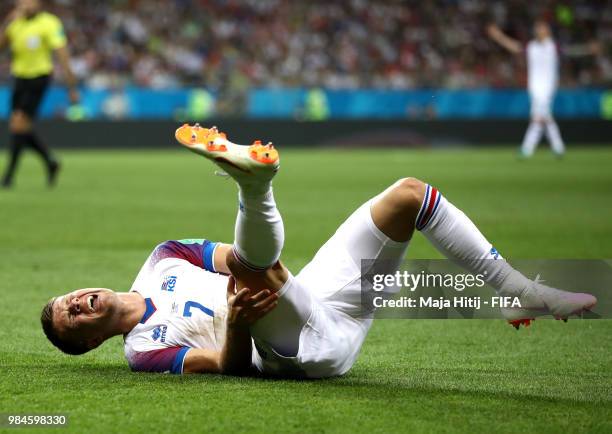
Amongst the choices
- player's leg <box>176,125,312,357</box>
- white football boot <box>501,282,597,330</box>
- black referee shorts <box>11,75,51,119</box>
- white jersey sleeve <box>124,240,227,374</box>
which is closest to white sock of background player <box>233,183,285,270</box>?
player's leg <box>176,125,312,357</box>

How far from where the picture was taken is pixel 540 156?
24.7 m

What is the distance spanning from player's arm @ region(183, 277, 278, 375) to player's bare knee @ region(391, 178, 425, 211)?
730 millimetres

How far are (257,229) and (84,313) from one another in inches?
40.6

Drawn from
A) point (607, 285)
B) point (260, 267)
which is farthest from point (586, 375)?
point (260, 267)

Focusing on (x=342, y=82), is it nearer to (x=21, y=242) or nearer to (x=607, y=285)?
(x=21, y=242)

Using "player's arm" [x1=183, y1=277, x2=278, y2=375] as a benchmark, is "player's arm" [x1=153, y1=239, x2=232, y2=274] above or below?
above

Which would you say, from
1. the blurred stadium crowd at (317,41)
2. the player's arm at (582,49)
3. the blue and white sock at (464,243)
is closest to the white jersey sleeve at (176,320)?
the blue and white sock at (464,243)

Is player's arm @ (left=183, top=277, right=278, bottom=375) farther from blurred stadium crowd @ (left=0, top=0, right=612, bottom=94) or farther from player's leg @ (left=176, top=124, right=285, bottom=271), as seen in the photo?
→ blurred stadium crowd @ (left=0, top=0, right=612, bottom=94)

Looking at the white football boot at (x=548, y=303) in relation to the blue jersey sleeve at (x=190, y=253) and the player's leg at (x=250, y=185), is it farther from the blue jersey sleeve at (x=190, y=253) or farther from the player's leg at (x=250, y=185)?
the blue jersey sleeve at (x=190, y=253)

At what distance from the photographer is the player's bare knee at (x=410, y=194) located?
15.3 ft

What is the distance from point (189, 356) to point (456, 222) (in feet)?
4.33

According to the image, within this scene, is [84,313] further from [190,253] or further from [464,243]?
[464,243]

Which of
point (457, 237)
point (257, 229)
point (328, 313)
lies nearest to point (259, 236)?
point (257, 229)

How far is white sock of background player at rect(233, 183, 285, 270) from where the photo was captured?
13.9 feet
